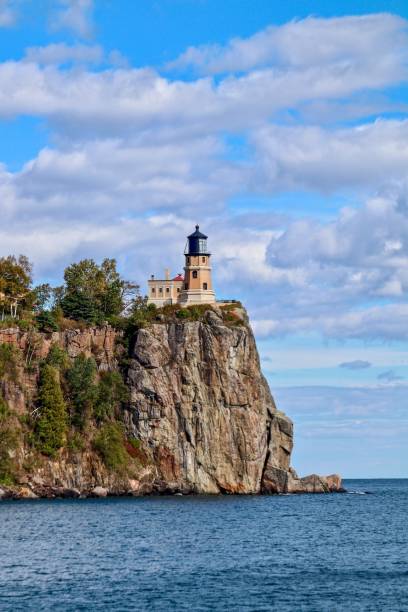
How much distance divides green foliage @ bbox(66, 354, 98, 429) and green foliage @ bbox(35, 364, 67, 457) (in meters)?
2.36

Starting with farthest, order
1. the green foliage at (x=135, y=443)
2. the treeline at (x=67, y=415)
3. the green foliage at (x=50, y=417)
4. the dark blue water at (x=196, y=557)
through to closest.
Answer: the green foliage at (x=135, y=443) < the green foliage at (x=50, y=417) < the treeline at (x=67, y=415) < the dark blue water at (x=196, y=557)

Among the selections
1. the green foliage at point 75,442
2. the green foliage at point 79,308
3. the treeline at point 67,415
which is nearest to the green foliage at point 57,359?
the treeline at point 67,415

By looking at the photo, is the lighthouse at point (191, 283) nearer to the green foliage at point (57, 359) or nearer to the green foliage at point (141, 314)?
the green foliage at point (141, 314)

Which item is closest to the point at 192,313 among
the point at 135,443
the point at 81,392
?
the point at 135,443

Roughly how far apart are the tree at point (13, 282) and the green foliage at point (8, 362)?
1195cm

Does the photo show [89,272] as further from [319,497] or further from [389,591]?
[389,591]

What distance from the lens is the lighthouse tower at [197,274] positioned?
5645 inches

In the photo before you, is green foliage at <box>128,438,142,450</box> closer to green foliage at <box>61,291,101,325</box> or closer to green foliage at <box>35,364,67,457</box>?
green foliage at <box>35,364,67,457</box>

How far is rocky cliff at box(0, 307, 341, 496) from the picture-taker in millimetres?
130500

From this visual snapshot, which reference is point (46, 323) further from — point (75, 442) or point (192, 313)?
point (192, 313)

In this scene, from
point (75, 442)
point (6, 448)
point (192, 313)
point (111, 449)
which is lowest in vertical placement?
point (6, 448)

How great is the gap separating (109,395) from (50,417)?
9.64 meters

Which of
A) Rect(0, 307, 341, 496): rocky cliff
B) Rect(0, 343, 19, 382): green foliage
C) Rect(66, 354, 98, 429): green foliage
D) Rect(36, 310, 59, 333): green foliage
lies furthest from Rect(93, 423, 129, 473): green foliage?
Rect(36, 310, 59, 333): green foliage

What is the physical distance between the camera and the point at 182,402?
135 m
